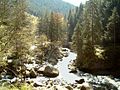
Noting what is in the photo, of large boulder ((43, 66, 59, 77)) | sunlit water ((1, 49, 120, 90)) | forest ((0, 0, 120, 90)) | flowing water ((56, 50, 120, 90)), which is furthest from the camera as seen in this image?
large boulder ((43, 66, 59, 77))

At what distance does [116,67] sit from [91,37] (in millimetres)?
7731

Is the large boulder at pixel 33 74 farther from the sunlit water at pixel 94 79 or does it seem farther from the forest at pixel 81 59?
the sunlit water at pixel 94 79

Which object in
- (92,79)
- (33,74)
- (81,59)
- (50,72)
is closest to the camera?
(33,74)

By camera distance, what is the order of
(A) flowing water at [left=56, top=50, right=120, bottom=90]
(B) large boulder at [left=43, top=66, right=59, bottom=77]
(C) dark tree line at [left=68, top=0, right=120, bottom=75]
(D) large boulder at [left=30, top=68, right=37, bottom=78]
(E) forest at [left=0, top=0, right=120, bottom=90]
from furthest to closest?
(C) dark tree line at [left=68, top=0, right=120, bottom=75], (B) large boulder at [left=43, top=66, right=59, bottom=77], (D) large boulder at [left=30, top=68, right=37, bottom=78], (A) flowing water at [left=56, top=50, right=120, bottom=90], (E) forest at [left=0, top=0, right=120, bottom=90]

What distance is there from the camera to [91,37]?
170ft

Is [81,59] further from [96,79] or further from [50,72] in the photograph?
[50,72]

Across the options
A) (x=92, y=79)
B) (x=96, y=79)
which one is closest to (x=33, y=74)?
(x=92, y=79)

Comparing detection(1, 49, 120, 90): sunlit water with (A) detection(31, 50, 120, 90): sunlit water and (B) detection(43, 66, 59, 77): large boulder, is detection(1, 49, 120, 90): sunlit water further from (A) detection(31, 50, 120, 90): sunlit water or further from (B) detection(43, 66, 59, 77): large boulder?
(B) detection(43, 66, 59, 77): large boulder

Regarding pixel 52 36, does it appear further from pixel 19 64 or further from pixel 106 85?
pixel 106 85

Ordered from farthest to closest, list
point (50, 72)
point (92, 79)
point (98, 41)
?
point (98, 41)
point (50, 72)
point (92, 79)

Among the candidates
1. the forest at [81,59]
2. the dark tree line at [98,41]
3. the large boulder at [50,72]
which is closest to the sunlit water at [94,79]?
the forest at [81,59]

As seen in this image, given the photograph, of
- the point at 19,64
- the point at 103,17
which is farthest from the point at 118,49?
the point at 19,64

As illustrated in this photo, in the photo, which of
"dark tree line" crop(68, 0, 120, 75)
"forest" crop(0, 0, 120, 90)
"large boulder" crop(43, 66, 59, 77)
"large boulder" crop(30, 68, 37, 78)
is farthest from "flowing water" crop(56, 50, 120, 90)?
"large boulder" crop(30, 68, 37, 78)

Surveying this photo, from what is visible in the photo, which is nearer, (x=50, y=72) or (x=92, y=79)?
(x=92, y=79)
